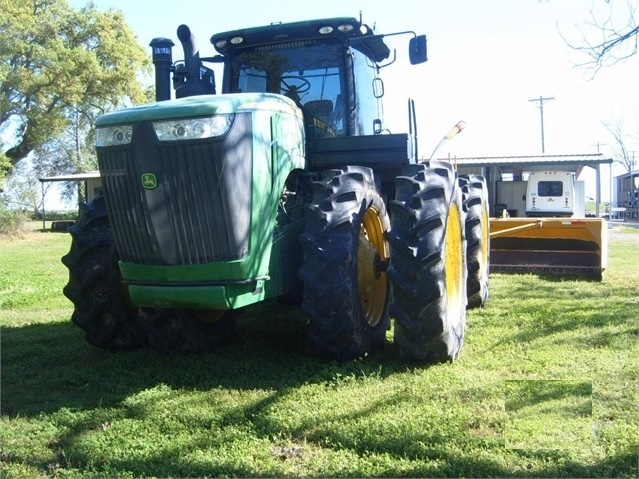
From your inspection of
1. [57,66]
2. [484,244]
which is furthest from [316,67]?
[57,66]

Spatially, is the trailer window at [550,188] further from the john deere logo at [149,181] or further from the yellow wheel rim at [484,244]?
the john deere logo at [149,181]

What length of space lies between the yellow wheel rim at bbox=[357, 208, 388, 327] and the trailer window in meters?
19.3

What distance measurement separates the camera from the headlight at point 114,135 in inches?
179

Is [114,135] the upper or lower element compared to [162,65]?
lower

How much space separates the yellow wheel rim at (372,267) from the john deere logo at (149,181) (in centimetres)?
160

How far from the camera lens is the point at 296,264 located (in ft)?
17.4

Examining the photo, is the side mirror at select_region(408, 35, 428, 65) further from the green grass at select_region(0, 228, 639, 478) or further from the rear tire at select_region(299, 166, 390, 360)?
the green grass at select_region(0, 228, 639, 478)

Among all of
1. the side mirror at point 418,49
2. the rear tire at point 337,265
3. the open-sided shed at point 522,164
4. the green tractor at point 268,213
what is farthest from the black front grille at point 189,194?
the open-sided shed at point 522,164

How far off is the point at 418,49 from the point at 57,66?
27663 mm

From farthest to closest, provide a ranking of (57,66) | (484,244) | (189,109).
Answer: (57,66), (484,244), (189,109)

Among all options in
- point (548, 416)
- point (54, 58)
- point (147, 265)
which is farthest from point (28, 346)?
point (54, 58)

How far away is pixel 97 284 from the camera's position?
5.43m

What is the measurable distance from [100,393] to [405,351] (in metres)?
2.12

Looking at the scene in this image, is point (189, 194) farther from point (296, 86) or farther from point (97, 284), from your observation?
point (296, 86)
